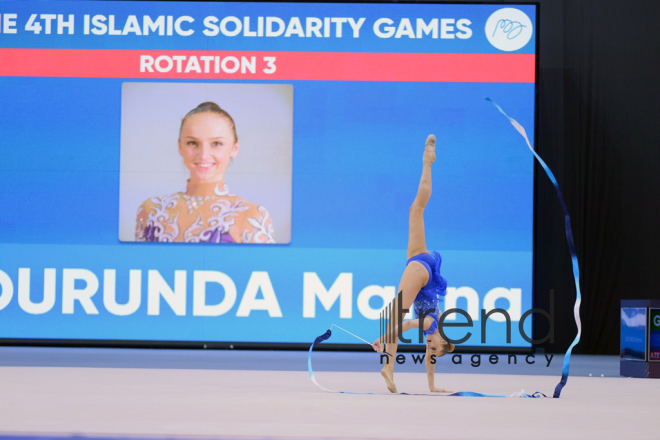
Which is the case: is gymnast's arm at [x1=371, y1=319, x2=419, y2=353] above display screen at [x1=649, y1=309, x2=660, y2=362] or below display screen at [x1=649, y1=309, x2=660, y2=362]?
above

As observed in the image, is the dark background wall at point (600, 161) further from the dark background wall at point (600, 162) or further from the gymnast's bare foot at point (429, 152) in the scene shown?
the gymnast's bare foot at point (429, 152)

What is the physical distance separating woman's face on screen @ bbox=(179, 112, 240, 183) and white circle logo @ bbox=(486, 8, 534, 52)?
9.11ft

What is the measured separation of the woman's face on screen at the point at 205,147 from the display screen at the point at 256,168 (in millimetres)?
20

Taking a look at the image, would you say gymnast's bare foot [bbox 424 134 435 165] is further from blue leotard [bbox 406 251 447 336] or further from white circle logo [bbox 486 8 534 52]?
white circle logo [bbox 486 8 534 52]

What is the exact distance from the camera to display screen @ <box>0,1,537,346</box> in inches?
317

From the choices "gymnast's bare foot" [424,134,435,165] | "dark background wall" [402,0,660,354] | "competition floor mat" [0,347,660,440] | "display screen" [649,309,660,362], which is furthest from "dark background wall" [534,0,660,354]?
"gymnast's bare foot" [424,134,435,165]

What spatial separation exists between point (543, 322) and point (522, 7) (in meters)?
3.27

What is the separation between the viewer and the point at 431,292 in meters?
4.84

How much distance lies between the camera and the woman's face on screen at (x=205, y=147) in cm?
806

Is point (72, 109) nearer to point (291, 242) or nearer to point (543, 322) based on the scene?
point (291, 242)

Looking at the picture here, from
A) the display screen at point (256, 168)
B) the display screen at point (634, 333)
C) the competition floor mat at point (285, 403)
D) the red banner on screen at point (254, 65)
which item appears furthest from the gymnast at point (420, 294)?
the red banner on screen at point (254, 65)

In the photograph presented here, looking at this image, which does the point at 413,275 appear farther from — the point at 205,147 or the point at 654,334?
the point at 205,147

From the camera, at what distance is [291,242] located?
26.5 ft

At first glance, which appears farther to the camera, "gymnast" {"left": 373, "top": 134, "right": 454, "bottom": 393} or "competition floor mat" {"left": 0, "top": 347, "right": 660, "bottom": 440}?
"gymnast" {"left": 373, "top": 134, "right": 454, "bottom": 393}
